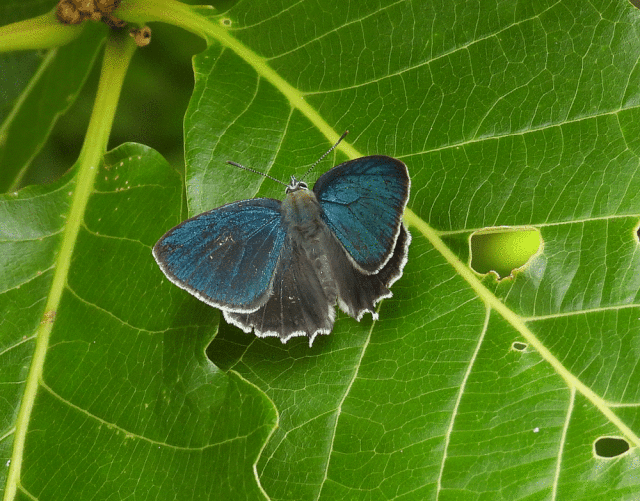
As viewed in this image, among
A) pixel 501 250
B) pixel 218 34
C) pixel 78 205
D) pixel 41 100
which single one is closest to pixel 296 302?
pixel 501 250

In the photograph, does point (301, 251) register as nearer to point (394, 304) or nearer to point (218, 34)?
point (394, 304)

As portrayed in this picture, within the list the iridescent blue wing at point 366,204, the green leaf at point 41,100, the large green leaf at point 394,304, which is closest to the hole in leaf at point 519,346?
the large green leaf at point 394,304

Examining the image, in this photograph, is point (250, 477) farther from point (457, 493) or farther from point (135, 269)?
point (135, 269)

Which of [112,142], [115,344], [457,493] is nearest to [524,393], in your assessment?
[457,493]

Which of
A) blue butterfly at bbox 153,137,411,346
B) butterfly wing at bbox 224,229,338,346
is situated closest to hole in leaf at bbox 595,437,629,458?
blue butterfly at bbox 153,137,411,346

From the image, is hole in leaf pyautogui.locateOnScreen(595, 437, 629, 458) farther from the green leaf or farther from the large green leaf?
the green leaf

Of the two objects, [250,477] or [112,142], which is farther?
[112,142]
